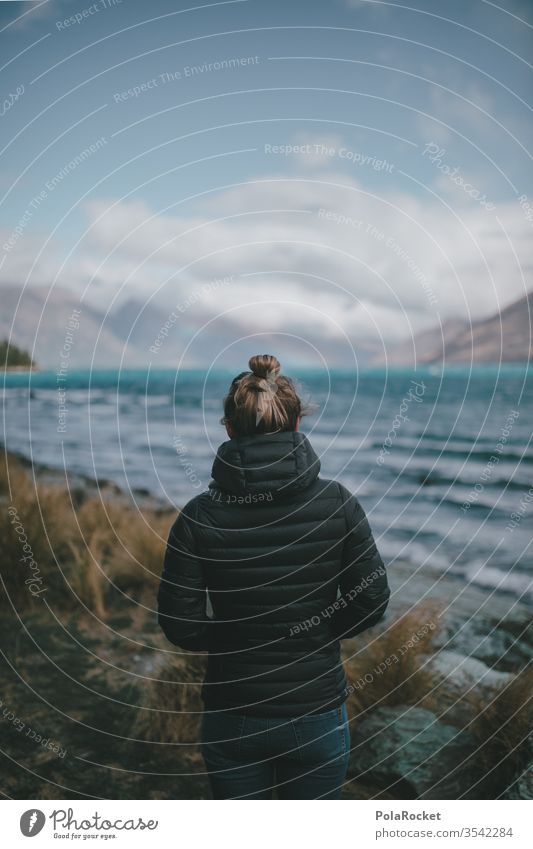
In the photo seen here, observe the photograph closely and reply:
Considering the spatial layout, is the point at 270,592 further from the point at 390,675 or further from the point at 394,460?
the point at 394,460

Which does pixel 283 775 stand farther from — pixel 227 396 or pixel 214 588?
pixel 227 396

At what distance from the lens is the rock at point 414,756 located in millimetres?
2734

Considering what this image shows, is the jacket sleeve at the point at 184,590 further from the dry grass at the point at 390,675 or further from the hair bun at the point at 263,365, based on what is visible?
the dry grass at the point at 390,675

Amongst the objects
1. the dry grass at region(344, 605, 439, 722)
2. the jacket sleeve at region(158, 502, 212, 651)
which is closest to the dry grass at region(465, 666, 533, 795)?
the dry grass at region(344, 605, 439, 722)

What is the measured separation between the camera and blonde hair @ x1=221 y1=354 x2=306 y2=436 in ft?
5.77

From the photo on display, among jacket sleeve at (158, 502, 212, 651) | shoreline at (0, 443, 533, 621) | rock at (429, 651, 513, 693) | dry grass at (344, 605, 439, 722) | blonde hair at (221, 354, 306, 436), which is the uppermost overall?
blonde hair at (221, 354, 306, 436)

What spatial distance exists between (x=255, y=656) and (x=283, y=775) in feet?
1.18

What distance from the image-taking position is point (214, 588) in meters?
1.81

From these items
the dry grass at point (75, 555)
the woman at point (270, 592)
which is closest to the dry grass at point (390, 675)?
the woman at point (270, 592)

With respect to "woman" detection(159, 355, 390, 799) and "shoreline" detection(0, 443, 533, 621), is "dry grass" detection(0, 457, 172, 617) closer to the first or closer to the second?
"shoreline" detection(0, 443, 533, 621)

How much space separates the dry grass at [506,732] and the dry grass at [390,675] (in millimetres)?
355

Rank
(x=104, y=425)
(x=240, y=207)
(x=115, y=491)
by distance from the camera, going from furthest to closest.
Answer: (x=104, y=425) → (x=115, y=491) → (x=240, y=207)
